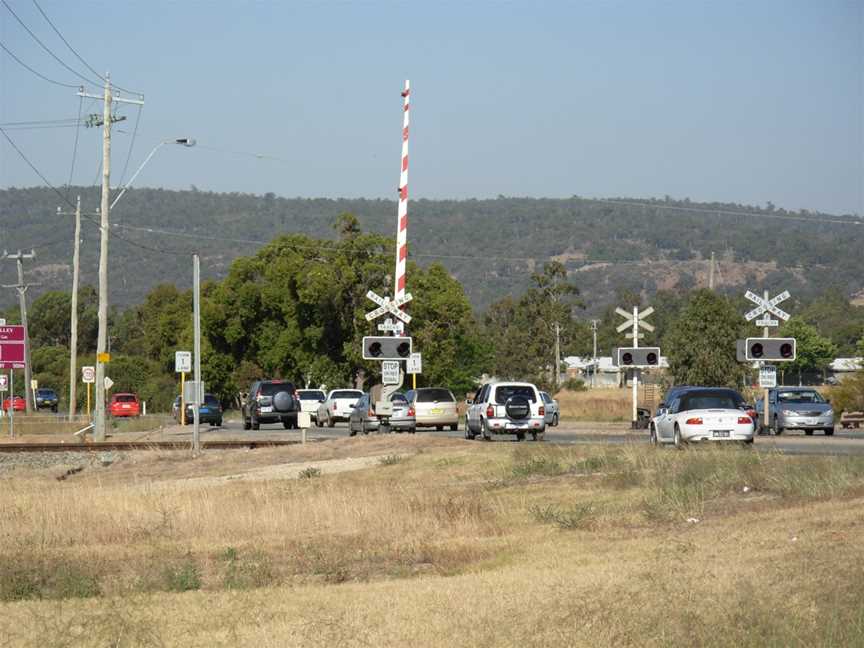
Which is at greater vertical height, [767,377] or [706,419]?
[767,377]

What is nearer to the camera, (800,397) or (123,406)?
(800,397)

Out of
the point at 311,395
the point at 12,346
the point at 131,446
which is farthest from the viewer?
the point at 311,395

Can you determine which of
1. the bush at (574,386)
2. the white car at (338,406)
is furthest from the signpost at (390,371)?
the bush at (574,386)

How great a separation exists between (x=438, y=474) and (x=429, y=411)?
72.5 ft

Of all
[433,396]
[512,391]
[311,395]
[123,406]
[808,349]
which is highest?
[808,349]

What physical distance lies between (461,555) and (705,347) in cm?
6397

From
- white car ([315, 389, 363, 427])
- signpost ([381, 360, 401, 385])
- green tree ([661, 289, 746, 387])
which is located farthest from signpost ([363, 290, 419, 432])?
green tree ([661, 289, 746, 387])

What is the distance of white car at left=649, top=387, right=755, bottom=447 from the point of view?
3078 centimetres

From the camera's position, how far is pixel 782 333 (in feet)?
397

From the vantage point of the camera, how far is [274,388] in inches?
2309

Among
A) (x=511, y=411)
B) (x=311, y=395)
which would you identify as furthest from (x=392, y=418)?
(x=311, y=395)

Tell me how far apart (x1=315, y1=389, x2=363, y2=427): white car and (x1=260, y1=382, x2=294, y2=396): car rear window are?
7.20 ft

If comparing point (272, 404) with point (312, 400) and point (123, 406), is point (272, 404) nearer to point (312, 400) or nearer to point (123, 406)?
point (312, 400)

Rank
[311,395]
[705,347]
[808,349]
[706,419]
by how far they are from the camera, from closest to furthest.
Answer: [706,419] < [311,395] < [705,347] < [808,349]
